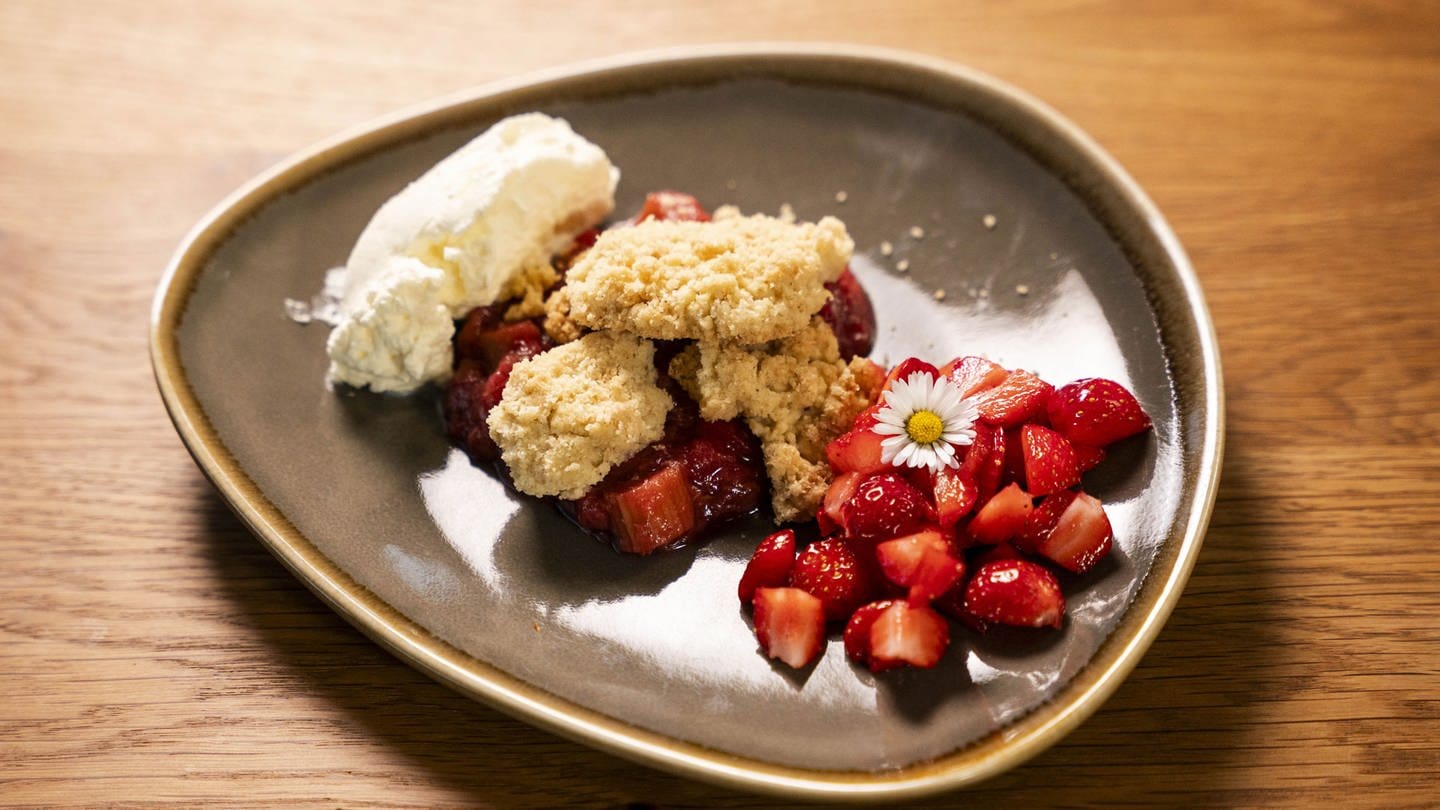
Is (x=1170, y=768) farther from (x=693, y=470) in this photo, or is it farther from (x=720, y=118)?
(x=720, y=118)

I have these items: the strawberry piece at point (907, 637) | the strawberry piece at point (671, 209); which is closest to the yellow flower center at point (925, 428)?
the strawberry piece at point (907, 637)

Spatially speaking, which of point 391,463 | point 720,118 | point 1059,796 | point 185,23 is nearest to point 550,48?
point 720,118

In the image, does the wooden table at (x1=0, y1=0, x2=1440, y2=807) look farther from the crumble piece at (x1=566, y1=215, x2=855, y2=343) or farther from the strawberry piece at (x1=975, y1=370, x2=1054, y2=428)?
the crumble piece at (x1=566, y1=215, x2=855, y2=343)

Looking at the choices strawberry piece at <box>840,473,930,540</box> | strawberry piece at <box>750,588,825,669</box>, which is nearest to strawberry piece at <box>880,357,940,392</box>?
strawberry piece at <box>840,473,930,540</box>

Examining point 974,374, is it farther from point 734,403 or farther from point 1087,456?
point 734,403

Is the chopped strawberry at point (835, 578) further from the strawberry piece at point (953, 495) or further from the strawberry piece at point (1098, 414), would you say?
the strawberry piece at point (1098, 414)

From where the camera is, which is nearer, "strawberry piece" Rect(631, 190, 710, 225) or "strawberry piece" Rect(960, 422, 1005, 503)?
"strawberry piece" Rect(960, 422, 1005, 503)

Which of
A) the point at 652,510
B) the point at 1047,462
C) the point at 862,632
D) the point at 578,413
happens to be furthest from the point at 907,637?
the point at 578,413
